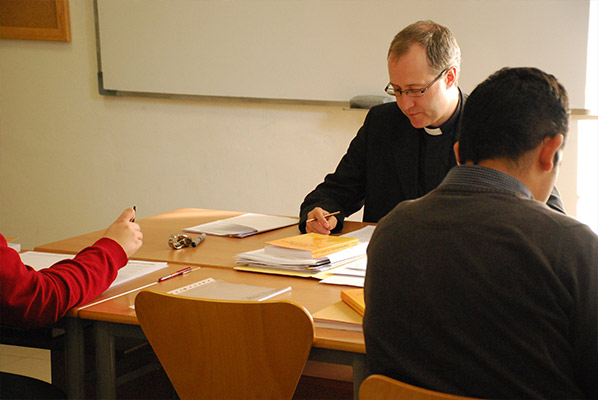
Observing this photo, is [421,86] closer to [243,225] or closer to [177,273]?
[243,225]

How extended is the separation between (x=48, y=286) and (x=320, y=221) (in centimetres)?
99

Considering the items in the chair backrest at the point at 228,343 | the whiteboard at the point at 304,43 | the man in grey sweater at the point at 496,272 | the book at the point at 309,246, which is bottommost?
the chair backrest at the point at 228,343

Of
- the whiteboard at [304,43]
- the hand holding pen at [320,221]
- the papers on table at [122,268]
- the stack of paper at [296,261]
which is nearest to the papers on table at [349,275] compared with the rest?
the stack of paper at [296,261]

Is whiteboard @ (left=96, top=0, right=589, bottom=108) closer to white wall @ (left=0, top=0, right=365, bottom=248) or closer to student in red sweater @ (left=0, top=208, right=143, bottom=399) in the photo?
white wall @ (left=0, top=0, right=365, bottom=248)

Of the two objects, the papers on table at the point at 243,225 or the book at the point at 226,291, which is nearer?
the book at the point at 226,291

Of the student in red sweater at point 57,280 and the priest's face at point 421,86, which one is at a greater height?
the priest's face at point 421,86

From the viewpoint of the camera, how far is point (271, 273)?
195 centimetres

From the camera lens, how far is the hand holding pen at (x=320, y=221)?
234 centimetres

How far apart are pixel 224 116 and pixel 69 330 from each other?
2.57m

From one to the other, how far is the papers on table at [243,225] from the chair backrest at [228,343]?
36.1 inches

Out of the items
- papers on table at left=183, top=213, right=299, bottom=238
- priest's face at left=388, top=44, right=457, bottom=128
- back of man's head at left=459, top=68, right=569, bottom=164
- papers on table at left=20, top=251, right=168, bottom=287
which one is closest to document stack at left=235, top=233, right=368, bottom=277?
papers on table at left=20, top=251, right=168, bottom=287

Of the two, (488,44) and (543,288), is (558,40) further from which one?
(543,288)

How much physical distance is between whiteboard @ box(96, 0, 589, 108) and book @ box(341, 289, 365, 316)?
85.7 inches

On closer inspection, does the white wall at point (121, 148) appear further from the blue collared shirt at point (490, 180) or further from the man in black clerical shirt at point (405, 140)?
the blue collared shirt at point (490, 180)
